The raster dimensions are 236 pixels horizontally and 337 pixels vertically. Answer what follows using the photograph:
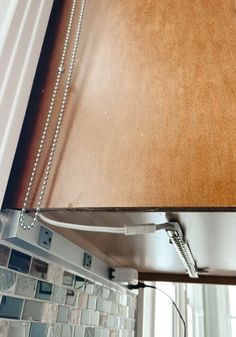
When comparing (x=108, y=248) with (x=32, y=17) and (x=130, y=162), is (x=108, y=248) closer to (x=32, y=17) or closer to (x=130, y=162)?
(x=130, y=162)

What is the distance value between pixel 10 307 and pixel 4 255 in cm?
9

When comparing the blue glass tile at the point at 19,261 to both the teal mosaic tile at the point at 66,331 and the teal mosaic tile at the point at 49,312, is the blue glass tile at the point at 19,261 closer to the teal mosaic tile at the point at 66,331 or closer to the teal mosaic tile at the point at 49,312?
the teal mosaic tile at the point at 49,312

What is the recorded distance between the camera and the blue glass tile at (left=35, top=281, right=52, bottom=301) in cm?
61

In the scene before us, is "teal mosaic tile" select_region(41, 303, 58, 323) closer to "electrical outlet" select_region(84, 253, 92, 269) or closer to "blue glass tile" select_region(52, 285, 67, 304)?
"blue glass tile" select_region(52, 285, 67, 304)

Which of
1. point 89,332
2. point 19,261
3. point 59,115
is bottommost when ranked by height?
point 89,332

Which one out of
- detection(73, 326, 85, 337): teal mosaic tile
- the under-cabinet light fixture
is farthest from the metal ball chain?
detection(73, 326, 85, 337): teal mosaic tile

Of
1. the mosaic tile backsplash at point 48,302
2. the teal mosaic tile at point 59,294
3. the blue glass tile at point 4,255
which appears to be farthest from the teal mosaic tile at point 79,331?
the blue glass tile at point 4,255

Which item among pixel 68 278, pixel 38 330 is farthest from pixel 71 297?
pixel 38 330

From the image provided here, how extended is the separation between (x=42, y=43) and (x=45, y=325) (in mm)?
551

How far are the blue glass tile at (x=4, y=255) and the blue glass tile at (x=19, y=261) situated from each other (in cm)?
1

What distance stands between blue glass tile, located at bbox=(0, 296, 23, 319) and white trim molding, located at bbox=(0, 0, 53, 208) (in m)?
0.17

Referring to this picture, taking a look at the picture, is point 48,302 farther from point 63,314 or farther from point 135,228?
point 135,228

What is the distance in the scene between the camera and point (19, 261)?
55cm

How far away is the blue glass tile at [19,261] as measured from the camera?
0.53 m
